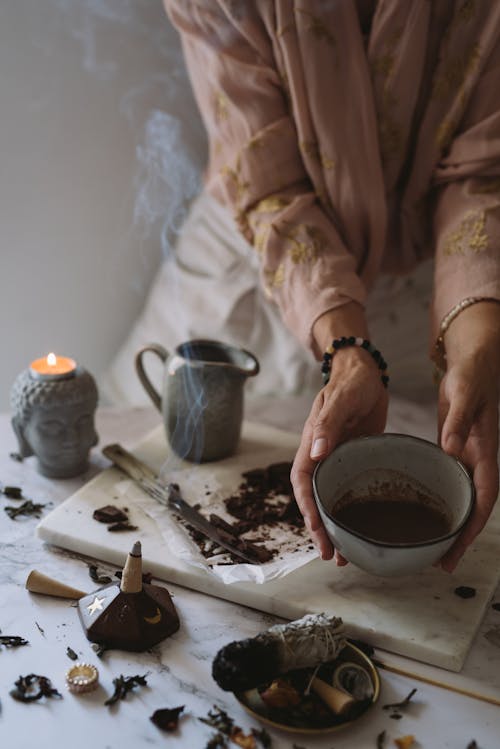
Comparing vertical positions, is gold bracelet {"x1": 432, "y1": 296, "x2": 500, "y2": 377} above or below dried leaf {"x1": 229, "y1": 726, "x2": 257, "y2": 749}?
above

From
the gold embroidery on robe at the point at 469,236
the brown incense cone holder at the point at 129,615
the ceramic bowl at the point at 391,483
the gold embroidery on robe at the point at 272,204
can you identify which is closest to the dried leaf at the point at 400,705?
the ceramic bowl at the point at 391,483

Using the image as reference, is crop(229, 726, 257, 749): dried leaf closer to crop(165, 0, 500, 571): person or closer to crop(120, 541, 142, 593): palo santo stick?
crop(120, 541, 142, 593): palo santo stick

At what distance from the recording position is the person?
3.97ft

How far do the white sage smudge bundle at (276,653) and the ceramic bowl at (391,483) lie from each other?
88mm

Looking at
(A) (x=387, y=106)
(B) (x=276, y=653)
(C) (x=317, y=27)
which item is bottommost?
(B) (x=276, y=653)

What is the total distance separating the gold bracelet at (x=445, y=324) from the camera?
1166 mm

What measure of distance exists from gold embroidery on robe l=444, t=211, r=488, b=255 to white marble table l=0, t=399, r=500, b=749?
516 mm

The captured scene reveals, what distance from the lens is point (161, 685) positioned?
846mm

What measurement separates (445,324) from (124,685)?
69 centimetres

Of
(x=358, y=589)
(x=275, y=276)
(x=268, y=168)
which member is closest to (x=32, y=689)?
(x=358, y=589)

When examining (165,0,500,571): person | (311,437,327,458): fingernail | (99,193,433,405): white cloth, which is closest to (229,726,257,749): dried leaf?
(311,437,327,458): fingernail

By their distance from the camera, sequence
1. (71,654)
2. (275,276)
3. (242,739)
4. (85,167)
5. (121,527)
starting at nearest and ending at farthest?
(242,739)
(71,654)
(121,527)
(275,276)
(85,167)

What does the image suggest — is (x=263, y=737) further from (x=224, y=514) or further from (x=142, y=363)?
(x=142, y=363)

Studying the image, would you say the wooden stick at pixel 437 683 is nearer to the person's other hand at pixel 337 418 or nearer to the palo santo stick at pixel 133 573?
the person's other hand at pixel 337 418
